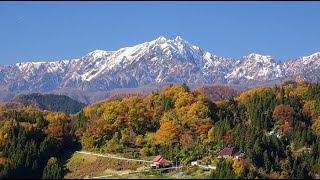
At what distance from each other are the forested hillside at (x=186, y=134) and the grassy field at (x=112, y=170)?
244 cm

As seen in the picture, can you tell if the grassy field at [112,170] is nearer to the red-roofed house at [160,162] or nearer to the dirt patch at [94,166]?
the dirt patch at [94,166]

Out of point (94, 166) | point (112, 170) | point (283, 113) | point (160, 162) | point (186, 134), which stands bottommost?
point (112, 170)

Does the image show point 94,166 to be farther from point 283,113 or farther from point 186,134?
point 283,113

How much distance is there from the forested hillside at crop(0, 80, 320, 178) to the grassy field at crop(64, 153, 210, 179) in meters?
2.44

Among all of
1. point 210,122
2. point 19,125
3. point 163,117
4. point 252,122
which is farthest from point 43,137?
point 252,122

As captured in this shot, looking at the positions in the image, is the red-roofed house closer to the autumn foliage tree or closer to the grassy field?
the grassy field

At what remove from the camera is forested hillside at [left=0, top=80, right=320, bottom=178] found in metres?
86.9

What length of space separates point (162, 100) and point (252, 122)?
19455 mm

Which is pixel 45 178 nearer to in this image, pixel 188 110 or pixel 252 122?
pixel 188 110

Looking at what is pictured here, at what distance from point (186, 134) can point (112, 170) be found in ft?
55.5

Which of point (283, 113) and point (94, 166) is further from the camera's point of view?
point (283, 113)

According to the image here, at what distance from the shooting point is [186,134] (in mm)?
96312

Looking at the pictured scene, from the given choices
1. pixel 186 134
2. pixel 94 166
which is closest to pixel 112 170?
pixel 94 166

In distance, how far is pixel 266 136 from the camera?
9425cm
